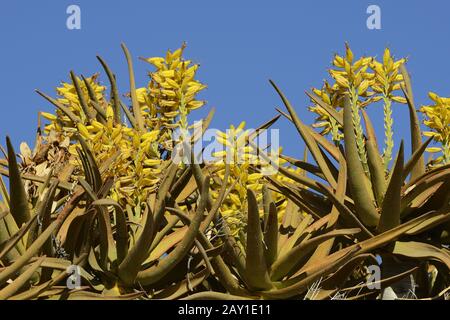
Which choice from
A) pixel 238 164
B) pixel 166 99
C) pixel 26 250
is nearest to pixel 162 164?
pixel 166 99

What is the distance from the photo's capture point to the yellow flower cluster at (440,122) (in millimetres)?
5086

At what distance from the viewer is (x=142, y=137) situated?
15.6 ft

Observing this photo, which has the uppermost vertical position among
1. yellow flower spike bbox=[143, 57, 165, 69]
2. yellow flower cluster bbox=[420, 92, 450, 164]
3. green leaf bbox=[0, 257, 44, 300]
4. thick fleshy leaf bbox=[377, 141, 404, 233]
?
yellow flower spike bbox=[143, 57, 165, 69]

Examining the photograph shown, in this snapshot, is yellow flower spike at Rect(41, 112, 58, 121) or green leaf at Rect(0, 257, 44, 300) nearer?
green leaf at Rect(0, 257, 44, 300)

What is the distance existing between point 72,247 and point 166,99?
89cm

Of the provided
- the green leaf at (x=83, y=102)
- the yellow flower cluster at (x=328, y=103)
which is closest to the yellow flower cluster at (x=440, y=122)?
the yellow flower cluster at (x=328, y=103)

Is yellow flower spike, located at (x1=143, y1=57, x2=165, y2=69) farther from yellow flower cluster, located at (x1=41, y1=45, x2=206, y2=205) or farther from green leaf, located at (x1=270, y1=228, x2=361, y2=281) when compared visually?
green leaf, located at (x1=270, y1=228, x2=361, y2=281)

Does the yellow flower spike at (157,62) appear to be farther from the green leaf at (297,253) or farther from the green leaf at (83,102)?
the green leaf at (297,253)

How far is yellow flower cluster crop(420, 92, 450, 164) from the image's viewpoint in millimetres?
5086

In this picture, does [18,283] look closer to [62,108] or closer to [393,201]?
[62,108]

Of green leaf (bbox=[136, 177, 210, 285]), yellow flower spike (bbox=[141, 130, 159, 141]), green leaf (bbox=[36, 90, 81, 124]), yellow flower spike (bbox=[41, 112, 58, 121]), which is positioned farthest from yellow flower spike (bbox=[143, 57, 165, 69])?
green leaf (bbox=[136, 177, 210, 285])

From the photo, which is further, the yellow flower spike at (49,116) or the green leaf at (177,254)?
the yellow flower spike at (49,116)

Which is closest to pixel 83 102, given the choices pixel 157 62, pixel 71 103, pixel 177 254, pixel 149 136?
pixel 71 103
